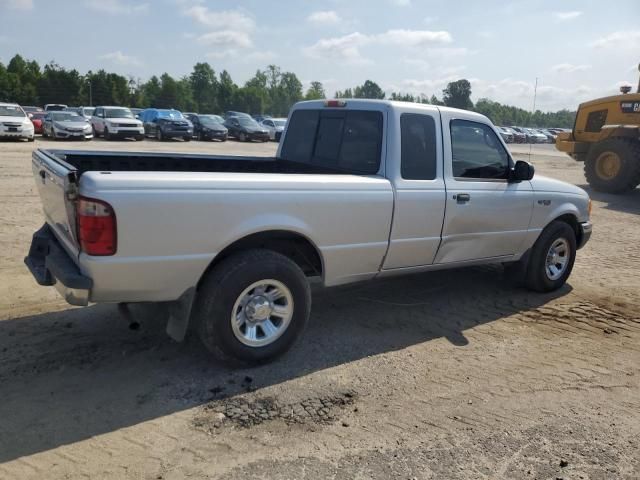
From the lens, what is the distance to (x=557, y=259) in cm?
618

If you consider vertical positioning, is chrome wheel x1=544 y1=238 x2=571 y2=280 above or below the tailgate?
below

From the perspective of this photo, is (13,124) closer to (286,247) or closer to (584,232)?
(286,247)

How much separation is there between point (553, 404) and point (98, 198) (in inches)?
130

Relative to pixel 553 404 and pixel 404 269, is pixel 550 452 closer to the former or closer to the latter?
pixel 553 404

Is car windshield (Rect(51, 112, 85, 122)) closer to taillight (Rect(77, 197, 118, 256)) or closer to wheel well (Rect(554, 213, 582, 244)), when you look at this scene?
wheel well (Rect(554, 213, 582, 244))

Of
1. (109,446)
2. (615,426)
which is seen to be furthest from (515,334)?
(109,446)

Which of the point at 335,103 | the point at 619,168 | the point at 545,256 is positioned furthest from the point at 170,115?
the point at 545,256

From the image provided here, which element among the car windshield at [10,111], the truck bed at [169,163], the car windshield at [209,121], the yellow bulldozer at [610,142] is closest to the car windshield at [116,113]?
the car windshield at [10,111]

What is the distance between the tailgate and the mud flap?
0.73m

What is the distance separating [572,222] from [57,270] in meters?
5.42

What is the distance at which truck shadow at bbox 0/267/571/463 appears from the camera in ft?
10.9

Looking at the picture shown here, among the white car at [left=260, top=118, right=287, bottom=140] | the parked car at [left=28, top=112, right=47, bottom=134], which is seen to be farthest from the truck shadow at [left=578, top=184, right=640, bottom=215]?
the parked car at [left=28, top=112, right=47, bottom=134]

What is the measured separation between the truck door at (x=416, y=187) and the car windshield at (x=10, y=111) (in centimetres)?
2368

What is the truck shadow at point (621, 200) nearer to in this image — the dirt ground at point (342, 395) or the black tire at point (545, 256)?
the black tire at point (545, 256)
